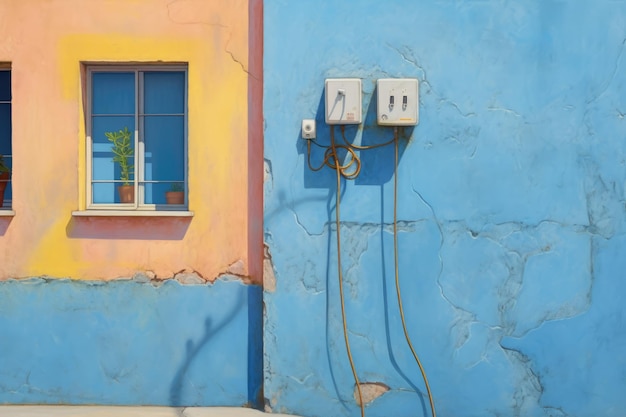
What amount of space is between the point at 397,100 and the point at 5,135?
3147mm

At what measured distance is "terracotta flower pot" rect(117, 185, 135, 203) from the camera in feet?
17.8

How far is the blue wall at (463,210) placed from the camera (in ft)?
16.5

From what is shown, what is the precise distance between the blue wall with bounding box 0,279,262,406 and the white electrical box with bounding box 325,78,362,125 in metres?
1.44

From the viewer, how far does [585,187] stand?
5031 mm

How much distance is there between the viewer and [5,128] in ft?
18.4

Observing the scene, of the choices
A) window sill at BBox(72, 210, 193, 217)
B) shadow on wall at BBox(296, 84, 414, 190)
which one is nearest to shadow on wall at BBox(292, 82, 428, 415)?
shadow on wall at BBox(296, 84, 414, 190)

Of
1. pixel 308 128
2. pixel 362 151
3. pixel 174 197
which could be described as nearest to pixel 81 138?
pixel 174 197

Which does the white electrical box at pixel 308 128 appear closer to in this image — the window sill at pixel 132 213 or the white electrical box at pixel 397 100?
the white electrical box at pixel 397 100

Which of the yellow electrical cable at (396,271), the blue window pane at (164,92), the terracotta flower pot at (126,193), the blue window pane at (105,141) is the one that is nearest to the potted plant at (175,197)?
the terracotta flower pot at (126,193)

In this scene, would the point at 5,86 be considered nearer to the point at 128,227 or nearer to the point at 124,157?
the point at 124,157

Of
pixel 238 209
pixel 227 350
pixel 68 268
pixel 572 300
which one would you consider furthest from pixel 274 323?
pixel 572 300

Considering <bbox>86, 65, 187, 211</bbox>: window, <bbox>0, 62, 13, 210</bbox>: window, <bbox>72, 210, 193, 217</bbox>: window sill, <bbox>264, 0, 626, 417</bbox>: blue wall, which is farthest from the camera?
<bbox>0, 62, 13, 210</bbox>: window

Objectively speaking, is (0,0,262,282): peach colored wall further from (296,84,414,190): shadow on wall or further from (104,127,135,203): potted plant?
(296,84,414,190): shadow on wall

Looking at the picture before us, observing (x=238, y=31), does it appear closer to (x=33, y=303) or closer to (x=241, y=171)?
(x=241, y=171)
